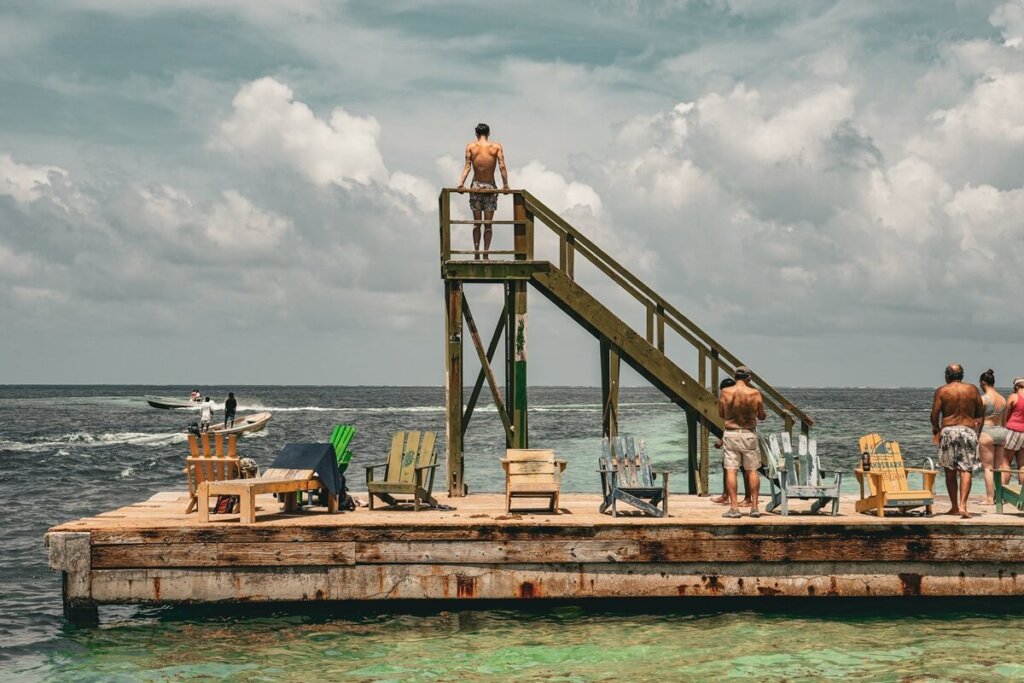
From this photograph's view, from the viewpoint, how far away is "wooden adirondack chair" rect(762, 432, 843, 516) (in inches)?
484

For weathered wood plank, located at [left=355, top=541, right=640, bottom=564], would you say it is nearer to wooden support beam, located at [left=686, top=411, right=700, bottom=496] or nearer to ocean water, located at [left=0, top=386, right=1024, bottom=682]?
ocean water, located at [left=0, top=386, right=1024, bottom=682]

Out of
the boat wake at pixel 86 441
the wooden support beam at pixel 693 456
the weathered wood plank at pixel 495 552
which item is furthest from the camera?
the boat wake at pixel 86 441

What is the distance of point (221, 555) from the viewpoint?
1153 centimetres

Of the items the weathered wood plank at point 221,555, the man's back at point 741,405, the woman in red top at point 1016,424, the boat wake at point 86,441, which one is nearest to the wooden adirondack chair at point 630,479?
the man's back at point 741,405

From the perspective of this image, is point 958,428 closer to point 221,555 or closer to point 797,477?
point 797,477

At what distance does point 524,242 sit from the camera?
15.1 m

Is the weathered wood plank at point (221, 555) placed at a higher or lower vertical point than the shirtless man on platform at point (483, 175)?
lower

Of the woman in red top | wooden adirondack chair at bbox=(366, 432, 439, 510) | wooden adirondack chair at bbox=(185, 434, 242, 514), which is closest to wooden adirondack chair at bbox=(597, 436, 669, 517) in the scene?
wooden adirondack chair at bbox=(366, 432, 439, 510)

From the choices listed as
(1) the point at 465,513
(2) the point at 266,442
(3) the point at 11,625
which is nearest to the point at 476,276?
(1) the point at 465,513

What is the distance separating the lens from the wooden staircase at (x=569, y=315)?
48.7 feet

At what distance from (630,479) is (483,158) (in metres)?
5.44

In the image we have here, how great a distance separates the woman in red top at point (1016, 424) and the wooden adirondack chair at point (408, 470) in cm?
773

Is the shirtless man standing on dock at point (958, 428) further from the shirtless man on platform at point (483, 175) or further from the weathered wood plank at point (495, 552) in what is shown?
the shirtless man on platform at point (483, 175)

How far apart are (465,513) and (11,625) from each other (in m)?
5.63
